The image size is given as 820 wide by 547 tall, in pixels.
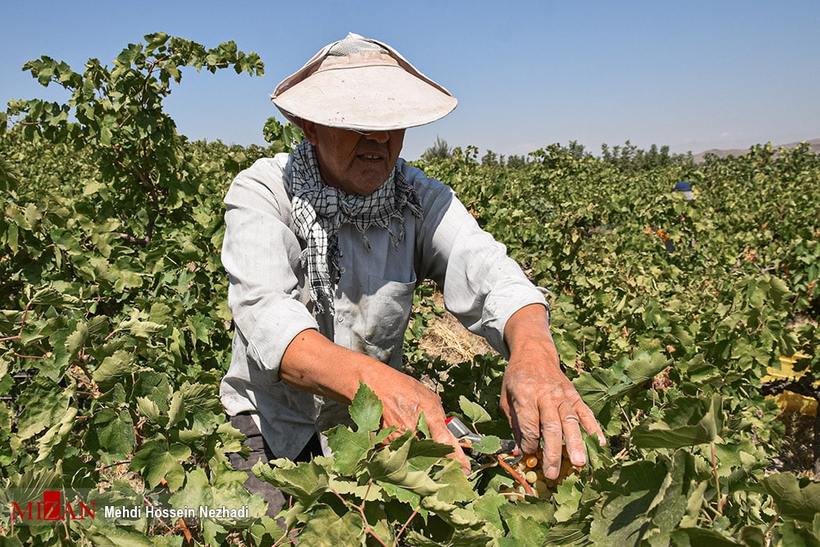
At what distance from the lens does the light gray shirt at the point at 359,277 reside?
73.0 inches

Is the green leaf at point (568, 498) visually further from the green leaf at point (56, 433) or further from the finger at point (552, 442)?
the green leaf at point (56, 433)

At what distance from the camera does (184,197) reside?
436cm

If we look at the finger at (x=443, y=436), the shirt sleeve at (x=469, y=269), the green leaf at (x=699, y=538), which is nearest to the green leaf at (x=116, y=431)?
the finger at (x=443, y=436)

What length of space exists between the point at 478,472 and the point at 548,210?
404 inches

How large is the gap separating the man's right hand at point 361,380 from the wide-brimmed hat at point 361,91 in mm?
629

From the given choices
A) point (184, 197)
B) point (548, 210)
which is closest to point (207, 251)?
point (184, 197)

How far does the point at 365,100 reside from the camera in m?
1.79

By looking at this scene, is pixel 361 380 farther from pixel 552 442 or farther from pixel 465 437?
pixel 552 442

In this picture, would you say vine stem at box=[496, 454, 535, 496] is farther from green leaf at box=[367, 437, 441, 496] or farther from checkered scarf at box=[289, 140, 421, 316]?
checkered scarf at box=[289, 140, 421, 316]

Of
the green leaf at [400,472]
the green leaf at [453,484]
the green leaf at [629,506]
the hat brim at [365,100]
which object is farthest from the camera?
the hat brim at [365,100]

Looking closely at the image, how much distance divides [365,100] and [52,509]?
4.21 feet

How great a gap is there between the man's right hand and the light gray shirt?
26 centimetres

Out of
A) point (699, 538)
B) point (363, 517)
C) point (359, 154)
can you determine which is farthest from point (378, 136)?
point (699, 538)

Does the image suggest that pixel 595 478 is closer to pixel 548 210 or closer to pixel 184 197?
pixel 184 197
